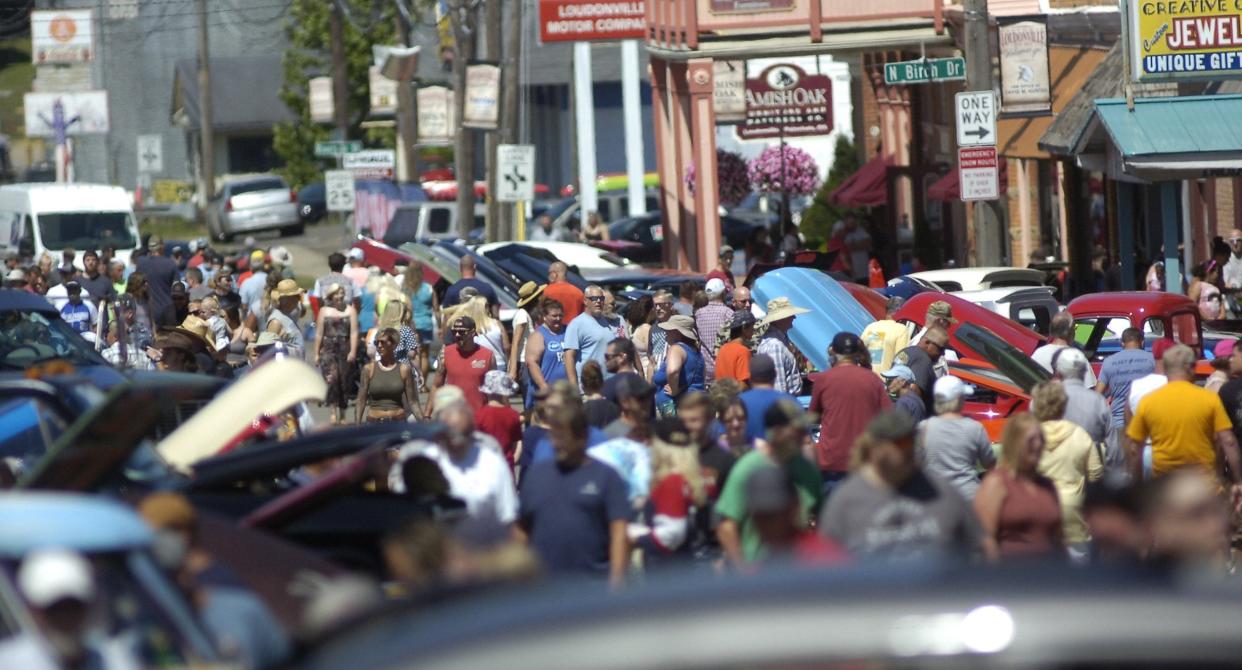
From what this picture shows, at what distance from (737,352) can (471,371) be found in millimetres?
2013

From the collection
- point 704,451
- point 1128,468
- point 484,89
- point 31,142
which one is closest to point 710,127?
point 484,89

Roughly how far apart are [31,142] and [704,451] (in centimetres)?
8332

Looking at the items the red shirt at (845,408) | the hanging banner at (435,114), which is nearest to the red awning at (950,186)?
the hanging banner at (435,114)

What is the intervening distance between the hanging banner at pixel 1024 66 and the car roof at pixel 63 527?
17.8 metres

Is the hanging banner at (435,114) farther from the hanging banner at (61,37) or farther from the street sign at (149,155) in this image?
the street sign at (149,155)

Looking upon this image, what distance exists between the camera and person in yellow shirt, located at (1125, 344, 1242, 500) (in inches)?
420

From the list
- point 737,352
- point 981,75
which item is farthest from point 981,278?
point 737,352

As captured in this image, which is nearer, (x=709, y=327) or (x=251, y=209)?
(x=709, y=327)

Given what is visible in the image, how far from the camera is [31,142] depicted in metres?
86.9

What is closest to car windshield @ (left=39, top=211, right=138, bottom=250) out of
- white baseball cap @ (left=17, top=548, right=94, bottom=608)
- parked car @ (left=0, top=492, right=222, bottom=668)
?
parked car @ (left=0, top=492, right=222, bottom=668)

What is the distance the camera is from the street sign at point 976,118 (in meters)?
19.2

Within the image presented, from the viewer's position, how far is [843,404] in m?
11.1

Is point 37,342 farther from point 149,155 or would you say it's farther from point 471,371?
point 149,155

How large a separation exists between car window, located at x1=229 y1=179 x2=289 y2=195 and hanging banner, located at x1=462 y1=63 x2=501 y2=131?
21140 mm
